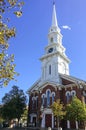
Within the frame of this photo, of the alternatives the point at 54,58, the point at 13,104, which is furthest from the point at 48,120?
the point at 54,58

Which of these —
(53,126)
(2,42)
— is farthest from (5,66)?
(53,126)

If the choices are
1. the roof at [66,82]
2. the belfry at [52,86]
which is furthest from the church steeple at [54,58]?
the roof at [66,82]

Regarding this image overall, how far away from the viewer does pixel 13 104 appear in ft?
126

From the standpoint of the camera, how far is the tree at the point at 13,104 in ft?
125

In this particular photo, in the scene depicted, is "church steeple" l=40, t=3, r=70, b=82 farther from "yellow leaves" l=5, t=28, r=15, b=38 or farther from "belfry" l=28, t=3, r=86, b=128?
"yellow leaves" l=5, t=28, r=15, b=38

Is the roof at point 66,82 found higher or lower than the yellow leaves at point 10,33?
higher

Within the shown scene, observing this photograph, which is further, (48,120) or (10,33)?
(48,120)

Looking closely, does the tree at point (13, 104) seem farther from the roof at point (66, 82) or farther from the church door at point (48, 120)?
the church door at point (48, 120)

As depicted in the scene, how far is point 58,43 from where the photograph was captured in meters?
45.4

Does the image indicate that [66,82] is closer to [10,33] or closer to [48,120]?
[48,120]

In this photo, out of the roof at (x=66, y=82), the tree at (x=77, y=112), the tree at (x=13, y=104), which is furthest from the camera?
the tree at (x=13, y=104)

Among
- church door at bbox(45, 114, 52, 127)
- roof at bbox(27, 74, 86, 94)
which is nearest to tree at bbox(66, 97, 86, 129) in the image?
roof at bbox(27, 74, 86, 94)

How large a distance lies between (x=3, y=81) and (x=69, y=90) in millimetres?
27846

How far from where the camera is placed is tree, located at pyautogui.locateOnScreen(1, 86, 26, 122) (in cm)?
3822
